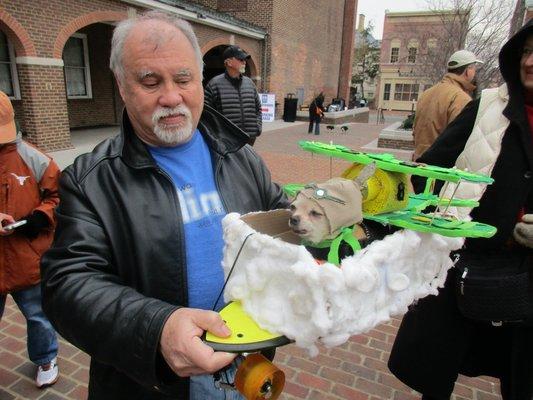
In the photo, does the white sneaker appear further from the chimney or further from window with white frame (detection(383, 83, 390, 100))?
the chimney

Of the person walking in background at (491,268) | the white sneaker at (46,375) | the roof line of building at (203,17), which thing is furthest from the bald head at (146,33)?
the roof line of building at (203,17)

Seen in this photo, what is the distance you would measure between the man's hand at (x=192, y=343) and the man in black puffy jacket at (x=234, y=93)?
205 inches

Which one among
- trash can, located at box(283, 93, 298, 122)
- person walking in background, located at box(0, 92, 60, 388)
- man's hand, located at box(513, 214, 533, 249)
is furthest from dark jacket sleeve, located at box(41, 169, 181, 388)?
trash can, located at box(283, 93, 298, 122)

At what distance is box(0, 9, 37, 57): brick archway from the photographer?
8.98 m

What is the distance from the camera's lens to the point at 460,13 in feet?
47.2

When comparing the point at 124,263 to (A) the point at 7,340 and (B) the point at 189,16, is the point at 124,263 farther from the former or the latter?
(B) the point at 189,16

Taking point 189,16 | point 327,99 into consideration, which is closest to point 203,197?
point 189,16

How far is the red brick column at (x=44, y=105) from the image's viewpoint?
382 inches

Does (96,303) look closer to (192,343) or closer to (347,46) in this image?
(192,343)

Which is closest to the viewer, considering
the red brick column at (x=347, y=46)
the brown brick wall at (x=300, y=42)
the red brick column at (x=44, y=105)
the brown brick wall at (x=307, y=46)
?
the red brick column at (x=44, y=105)

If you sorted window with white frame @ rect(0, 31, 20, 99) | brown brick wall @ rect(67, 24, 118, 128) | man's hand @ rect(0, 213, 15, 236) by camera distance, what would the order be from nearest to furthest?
man's hand @ rect(0, 213, 15, 236) → window with white frame @ rect(0, 31, 20, 99) → brown brick wall @ rect(67, 24, 118, 128)

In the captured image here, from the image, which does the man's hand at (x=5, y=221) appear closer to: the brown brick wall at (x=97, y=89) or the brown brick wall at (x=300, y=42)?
the brown brick wall at (x=97, y=89)

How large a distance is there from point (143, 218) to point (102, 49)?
1627 centimetres

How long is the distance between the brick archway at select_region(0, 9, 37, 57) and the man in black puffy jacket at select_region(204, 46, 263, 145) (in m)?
5.88
